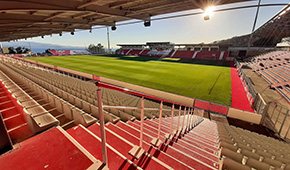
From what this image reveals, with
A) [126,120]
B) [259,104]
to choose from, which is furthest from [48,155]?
[259,104]

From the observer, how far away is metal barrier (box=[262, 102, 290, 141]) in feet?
20.5

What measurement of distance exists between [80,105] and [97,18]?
6.31 meters

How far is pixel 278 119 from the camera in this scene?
7199mm

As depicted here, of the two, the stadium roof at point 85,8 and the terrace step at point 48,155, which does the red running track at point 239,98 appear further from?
the terrace step at point 48,155

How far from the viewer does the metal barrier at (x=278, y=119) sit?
6257 millimetres

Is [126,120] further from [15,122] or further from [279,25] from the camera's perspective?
[279,25]

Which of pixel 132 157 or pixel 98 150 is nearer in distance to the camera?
pixel 98 150

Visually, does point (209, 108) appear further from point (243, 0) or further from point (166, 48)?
point (166, 48)

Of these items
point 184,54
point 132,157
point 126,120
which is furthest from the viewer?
point 184,54

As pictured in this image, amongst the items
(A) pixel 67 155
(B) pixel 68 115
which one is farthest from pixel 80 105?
(A) pixel 67 155

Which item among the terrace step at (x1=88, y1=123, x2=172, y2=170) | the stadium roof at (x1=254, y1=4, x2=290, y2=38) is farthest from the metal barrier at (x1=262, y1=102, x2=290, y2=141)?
the stadium roof at (x1=254, y1=4, x2=290, y2=38)

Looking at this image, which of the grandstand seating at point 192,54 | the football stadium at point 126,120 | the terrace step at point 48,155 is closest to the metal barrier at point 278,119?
the football stadium at point 126,120

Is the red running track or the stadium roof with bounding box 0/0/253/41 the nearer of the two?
the stadium roof with bounding box 0/0/253/41

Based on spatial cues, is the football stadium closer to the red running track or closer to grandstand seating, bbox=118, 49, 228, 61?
the red running track
